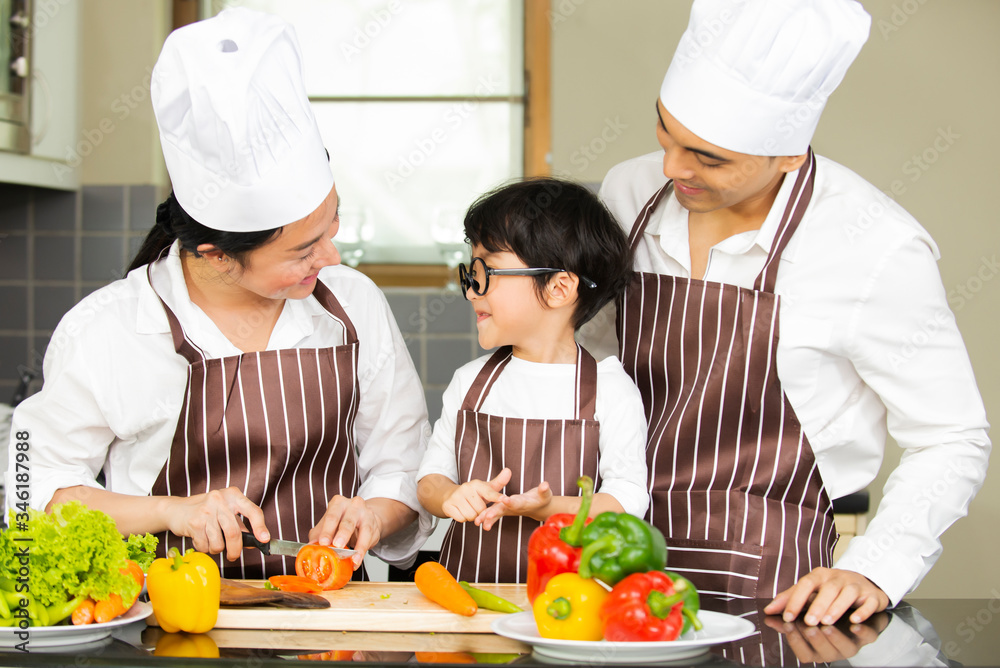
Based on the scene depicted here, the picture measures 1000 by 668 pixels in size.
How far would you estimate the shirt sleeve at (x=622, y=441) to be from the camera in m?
1.29

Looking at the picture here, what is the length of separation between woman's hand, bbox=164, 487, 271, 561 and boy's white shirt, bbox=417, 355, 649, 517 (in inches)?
11.4

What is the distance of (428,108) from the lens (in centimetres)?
288

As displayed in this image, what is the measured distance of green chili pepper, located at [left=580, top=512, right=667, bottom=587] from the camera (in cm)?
92

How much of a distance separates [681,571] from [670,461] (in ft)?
0.51

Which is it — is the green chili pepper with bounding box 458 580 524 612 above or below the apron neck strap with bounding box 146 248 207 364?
below

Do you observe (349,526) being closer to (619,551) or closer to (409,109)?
(619,551)

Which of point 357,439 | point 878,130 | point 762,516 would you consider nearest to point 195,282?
point 357,439

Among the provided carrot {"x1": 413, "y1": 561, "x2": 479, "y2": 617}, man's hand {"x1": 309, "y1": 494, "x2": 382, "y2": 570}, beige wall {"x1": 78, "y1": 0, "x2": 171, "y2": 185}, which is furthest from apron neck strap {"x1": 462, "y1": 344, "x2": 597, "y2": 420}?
beige wall {"x1": 78, "y1": 0, "x2": 171, "y2": 185}

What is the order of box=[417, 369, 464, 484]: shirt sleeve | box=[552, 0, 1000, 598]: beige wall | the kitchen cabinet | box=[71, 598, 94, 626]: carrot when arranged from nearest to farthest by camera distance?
1. box=[71, 598, 94, 626]: carrot
2. box=[417, 369, 464, 484]: shirt sleeve
3. the kitchen cabinet
4. box=[552, 0, 1000, 598]: beige wall

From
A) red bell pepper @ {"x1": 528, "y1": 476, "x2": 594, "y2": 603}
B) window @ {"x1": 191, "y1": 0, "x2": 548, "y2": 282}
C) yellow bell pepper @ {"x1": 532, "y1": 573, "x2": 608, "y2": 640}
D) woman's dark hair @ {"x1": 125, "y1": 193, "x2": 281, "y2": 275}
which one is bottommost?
yellow bell pepper @ {"x1": 532, "y1": 573, "x2": 608, "y2": 640}

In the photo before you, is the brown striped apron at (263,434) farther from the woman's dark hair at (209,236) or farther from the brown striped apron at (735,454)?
the brown striped apron at (735,454)

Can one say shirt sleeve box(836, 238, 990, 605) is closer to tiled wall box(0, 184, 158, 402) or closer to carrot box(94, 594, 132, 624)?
carrot box(94, 594, 132, 624)

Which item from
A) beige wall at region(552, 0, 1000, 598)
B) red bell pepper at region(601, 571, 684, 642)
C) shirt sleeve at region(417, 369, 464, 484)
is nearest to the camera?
red bell pepper at region(601, 571, 684, 642)

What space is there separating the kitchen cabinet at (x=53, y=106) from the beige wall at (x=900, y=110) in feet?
4.56
